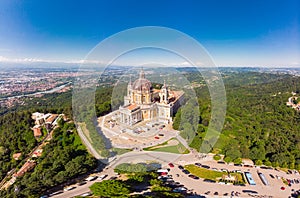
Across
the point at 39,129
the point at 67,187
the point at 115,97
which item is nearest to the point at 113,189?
the point at 67,187

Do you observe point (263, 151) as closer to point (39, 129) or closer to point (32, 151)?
point (32, 151)

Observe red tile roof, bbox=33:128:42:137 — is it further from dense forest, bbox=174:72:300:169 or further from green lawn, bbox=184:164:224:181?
green lawn, bbox=184:164:224:181

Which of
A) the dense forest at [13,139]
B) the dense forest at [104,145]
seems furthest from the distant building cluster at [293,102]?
the dense forest at [13,139]

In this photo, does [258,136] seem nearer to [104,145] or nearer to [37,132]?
[104,145]

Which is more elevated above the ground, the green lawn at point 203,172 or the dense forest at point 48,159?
the dense forest at point 48,159

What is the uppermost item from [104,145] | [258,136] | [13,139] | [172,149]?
[258,136]

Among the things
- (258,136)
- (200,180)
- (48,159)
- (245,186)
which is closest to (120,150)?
(48,159)

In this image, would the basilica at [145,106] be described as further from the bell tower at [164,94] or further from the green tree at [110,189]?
the green tree at [110,189]

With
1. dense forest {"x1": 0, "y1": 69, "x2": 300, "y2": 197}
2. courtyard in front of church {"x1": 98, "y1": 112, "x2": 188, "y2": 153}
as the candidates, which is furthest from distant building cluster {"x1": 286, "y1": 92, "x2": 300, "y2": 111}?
courtyard in front of church {"x1": 98, "y1": 112, "x2": 188, "y2": 153}

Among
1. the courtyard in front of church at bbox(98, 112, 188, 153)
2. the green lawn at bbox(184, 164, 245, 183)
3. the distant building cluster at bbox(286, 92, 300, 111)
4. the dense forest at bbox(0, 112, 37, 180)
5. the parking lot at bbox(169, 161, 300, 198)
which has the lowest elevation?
the parking lot at bbox(169, 161, 300, 198)

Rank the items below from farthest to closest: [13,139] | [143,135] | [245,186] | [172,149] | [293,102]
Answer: [293,102] < [13,139] < [143,135] < [172,149] < [245,186]

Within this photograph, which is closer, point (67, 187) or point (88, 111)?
point (67, 187)
